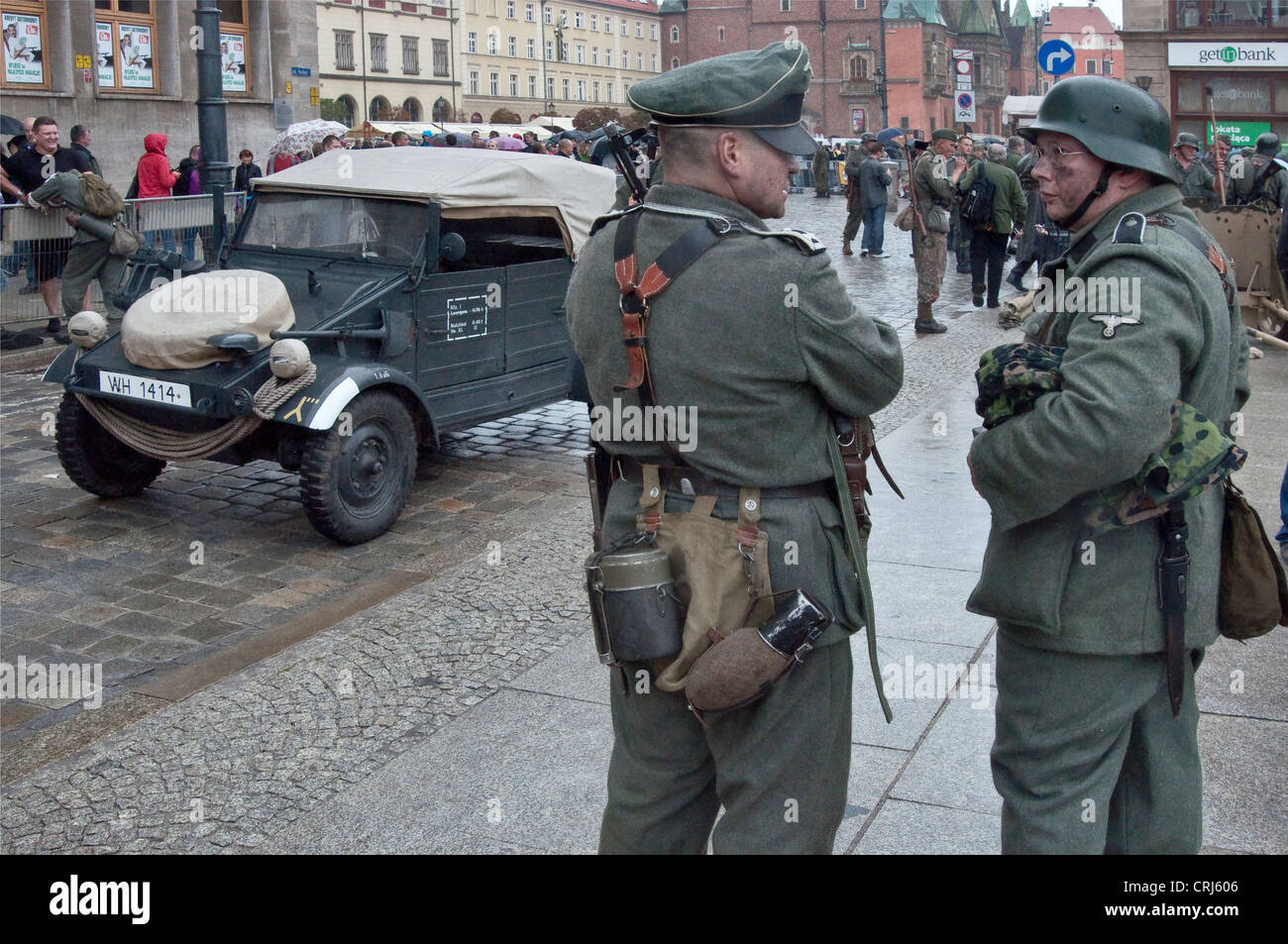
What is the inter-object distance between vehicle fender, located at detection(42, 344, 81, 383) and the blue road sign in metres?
10.0

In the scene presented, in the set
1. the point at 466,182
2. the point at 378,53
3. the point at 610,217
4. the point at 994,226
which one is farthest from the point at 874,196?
the point at 378,53

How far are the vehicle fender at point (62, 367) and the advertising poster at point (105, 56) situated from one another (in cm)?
1719

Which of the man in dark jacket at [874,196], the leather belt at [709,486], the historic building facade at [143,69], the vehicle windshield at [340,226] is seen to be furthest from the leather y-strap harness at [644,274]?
the historic building facade at [143,69]

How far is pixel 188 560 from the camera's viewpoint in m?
6.60

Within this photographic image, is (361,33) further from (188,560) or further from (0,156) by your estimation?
(188,560)

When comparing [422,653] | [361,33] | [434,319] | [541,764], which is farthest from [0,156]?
[361,33]

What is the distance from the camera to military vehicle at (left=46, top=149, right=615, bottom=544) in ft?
21.9

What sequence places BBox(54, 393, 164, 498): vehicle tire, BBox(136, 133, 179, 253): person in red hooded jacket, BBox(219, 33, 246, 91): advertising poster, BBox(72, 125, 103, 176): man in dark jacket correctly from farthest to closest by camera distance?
BBox(219, 33, 246, 91): advertising poster, BBox(136, 133, 179, 253): person in red hooded jacket, BBox(72, 125, 103, 176): man in dark jacket, BBox(54, 393, 164, 498): vehicle tire

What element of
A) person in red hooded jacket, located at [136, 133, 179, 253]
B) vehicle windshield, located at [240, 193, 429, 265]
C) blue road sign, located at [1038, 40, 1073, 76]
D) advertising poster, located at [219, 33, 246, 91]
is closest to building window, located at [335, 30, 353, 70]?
advertising poster, located at [219, 33, 246, 91]

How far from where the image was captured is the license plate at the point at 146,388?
6668mm

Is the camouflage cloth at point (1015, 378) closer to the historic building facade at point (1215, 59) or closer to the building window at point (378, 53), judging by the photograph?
the historic building facade at point (1215, 59)

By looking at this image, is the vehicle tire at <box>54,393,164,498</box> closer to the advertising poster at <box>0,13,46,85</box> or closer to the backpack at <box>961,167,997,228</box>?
the backpack at <box>961,167,997,228</box>

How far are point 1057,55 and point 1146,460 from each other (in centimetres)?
1246

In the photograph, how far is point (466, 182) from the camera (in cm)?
792
